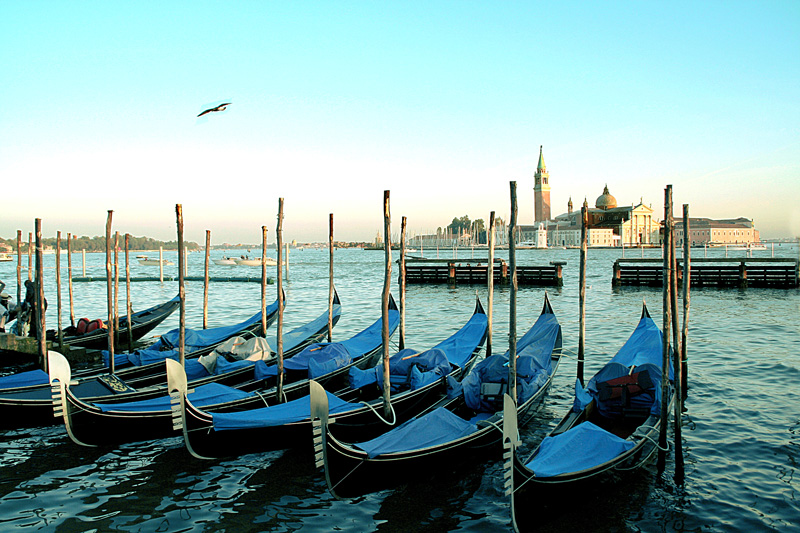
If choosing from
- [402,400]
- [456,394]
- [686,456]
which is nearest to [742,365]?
[686,456]

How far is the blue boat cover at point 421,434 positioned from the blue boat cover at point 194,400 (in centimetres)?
233

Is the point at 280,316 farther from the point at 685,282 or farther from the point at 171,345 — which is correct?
the point at 685,282

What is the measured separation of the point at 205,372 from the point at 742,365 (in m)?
9.21

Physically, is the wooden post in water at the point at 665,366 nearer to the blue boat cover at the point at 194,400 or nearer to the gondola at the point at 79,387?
the blue boat cover at the point at 194,400

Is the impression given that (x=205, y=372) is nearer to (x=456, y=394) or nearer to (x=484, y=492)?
(x=456, y=394)

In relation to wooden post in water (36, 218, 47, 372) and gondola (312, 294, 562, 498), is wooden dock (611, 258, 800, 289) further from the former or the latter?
wooden post in water (36, 218, 47, 372)

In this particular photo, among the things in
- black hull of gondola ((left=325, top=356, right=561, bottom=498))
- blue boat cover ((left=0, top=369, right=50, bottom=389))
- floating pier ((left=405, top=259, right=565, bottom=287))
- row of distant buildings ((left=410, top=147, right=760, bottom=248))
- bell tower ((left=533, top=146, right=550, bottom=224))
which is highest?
bell tower ((left=533, top=146, right=550, bottom=224))

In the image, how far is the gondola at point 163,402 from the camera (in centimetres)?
603

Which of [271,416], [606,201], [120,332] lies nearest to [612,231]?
[606,201]

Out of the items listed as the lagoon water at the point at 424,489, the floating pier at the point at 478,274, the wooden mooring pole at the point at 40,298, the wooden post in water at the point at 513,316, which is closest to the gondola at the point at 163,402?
the lagoon water at the point at 424,489

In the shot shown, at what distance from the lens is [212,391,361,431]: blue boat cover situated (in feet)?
18.5

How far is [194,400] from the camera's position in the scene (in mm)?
6477

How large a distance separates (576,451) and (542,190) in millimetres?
117661

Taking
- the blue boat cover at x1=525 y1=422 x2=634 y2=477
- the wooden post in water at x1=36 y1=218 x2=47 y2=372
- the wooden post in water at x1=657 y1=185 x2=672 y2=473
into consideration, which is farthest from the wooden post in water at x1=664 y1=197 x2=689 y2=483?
the wooden post in water at x1=36 y1=218 x2=47 y2=372
